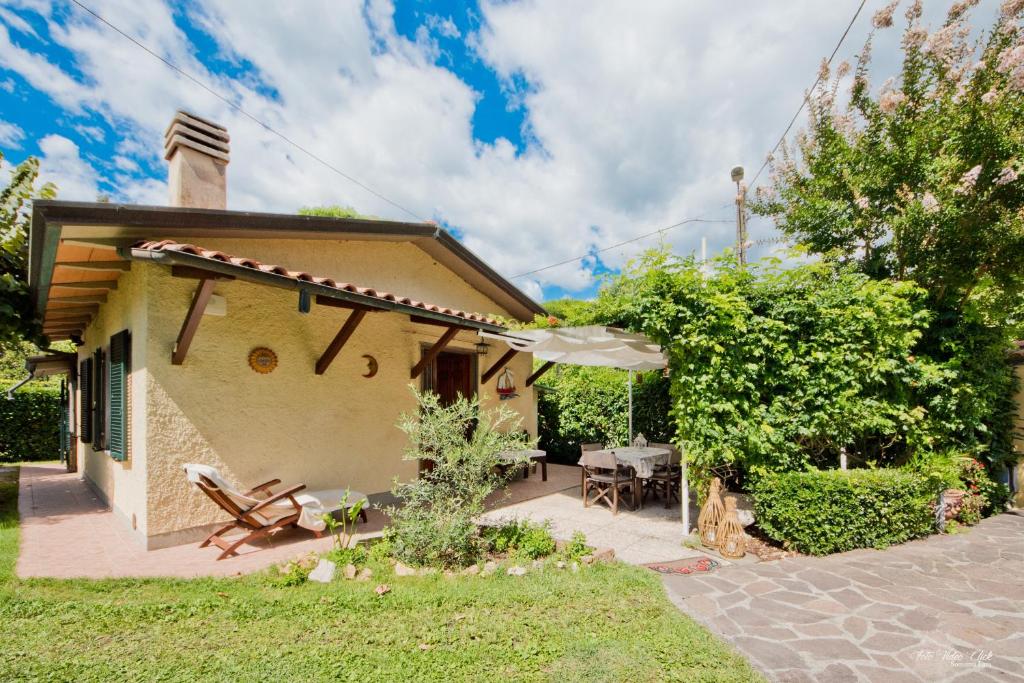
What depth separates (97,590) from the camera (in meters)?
4.77

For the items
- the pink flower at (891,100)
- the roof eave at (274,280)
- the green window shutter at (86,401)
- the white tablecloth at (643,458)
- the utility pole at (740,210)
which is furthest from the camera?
the utility pole at (740,210)

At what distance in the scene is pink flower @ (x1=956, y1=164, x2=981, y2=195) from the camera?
7105 mm

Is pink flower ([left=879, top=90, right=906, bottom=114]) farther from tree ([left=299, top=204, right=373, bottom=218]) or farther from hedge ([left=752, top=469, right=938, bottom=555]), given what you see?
tree ([left=299, top=204, right=373, bottom=218])

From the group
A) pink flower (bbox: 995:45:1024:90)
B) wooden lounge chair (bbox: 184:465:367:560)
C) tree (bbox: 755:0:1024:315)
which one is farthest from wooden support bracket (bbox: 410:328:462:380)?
pink flower (bbox: 995:45:1024:90)

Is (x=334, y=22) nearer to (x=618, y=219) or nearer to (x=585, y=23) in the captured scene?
(x=585, y=23)

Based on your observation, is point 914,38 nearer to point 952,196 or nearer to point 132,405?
point 952,196

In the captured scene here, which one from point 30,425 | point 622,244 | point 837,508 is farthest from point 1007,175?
point 30,425

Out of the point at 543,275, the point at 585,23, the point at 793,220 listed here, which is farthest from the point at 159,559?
the point at 543,275

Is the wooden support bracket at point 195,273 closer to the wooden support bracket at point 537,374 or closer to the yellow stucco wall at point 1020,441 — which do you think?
the wooden support bracket at point 537,374

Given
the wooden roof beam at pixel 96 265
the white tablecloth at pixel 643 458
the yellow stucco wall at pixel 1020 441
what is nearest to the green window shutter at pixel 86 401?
the wooden roof beam at pixel 96 265

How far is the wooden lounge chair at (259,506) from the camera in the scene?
5.77m

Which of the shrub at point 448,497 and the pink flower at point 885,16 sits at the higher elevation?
the pink flower at point 885,16

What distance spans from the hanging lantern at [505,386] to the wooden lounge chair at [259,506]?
486 centimetres

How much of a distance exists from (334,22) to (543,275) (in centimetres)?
2569
